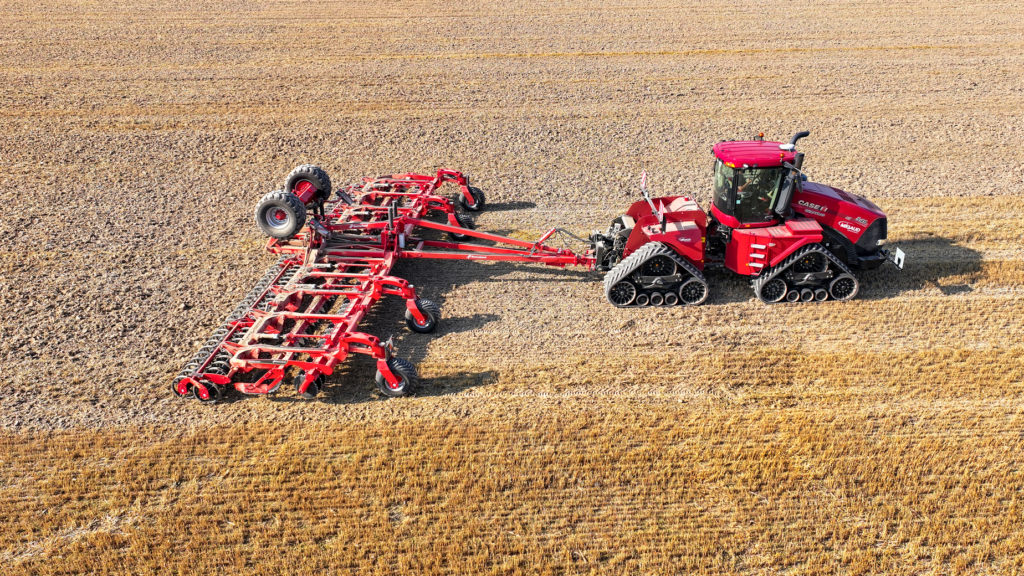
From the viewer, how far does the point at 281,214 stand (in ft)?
36.9

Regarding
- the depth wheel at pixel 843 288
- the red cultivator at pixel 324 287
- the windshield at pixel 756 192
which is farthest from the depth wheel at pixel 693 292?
the depth wheel at pixel 843 288

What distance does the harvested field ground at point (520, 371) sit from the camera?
7.48m

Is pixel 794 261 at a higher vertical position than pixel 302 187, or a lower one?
lower

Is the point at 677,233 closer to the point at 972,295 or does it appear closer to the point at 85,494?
the point at 972,295

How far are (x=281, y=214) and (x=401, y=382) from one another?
143 inches

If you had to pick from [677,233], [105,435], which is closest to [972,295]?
[677,233]

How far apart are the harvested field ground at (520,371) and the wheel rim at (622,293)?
0.22 m

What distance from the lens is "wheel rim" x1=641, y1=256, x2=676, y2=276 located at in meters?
11.2

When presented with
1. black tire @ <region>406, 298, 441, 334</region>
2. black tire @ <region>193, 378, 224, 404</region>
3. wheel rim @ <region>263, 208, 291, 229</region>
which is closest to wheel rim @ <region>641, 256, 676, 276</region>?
black tire @ <region>406, 298, 441, 334</region>

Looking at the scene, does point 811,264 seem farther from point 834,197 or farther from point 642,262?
point 642,262

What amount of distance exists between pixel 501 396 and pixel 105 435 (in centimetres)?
470

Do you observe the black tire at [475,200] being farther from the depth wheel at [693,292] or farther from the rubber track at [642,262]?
the depth wheel at [693,292]

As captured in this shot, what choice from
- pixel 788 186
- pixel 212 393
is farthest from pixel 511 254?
pixel 212 393

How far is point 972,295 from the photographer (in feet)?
38.6
